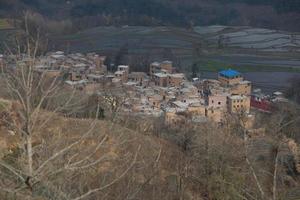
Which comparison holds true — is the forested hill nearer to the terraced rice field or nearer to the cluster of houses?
the terraced rice field

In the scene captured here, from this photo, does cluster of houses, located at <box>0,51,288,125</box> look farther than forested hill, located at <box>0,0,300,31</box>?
No

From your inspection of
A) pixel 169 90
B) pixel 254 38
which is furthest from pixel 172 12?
pixel 169 90

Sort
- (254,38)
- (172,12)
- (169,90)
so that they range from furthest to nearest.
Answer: (172,12) → (254,38) → (169,90)

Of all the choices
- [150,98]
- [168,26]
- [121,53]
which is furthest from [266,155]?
[168,26]

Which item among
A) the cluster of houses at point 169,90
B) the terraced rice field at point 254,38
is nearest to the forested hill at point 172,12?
the terraced rice field at point 254,38

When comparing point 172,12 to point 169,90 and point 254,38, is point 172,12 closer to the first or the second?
point 254,38

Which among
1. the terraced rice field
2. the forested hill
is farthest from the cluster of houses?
the forested hill

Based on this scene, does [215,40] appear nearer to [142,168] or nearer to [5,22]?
[5,22]
